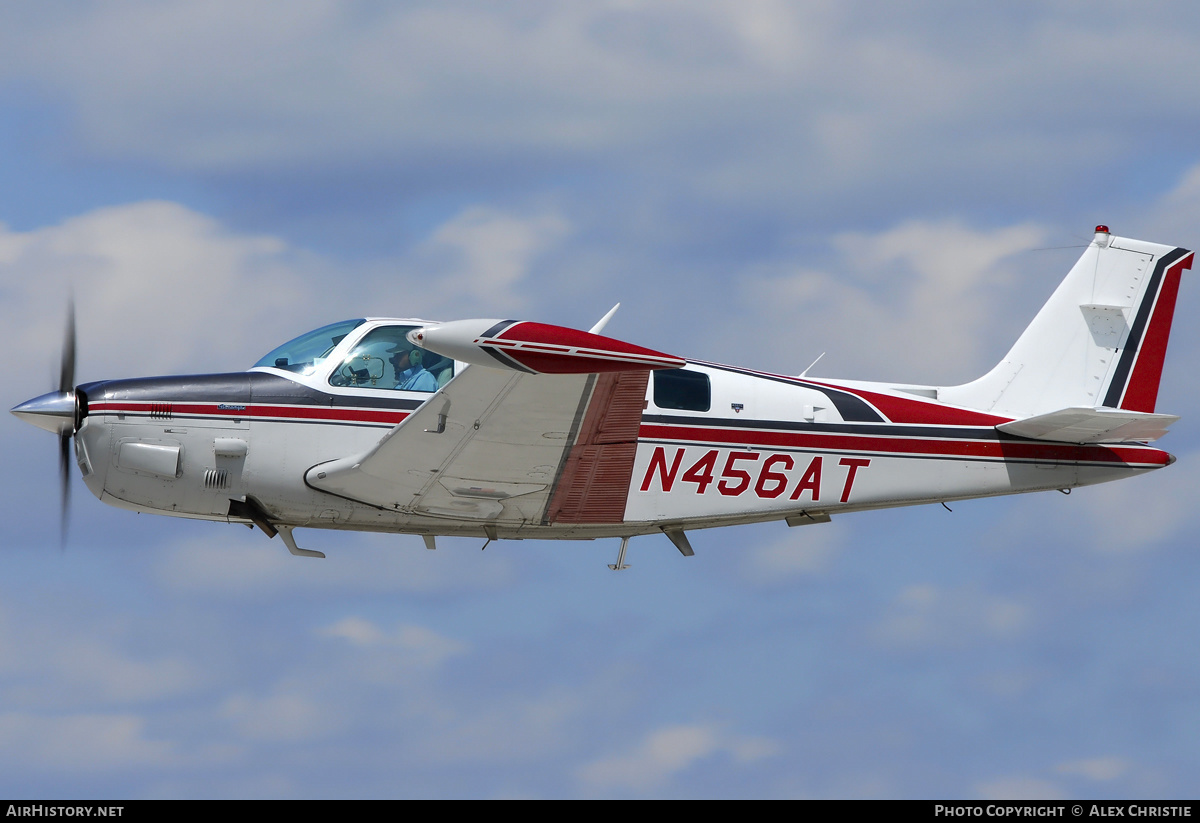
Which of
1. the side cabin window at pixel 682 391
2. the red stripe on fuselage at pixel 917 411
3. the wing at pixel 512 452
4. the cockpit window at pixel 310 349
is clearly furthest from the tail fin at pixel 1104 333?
the cockpit window at pixel 310 349

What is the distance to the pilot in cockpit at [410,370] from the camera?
14688mm

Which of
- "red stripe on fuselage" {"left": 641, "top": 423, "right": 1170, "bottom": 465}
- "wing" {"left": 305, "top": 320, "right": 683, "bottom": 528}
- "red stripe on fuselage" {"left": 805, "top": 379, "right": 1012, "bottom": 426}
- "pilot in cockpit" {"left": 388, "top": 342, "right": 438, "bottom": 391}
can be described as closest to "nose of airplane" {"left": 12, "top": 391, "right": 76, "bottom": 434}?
"wing" {"left": 305, "top": 320, "right": 683, "bottom": 528}

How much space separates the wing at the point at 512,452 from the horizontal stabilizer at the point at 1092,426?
494cm

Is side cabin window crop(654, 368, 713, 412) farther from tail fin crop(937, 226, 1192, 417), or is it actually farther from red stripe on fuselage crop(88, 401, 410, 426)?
tail fin crop(937, 226, 1192, 417)

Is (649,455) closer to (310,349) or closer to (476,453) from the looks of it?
(476,453)

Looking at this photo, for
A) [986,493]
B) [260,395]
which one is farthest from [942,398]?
[260,395]

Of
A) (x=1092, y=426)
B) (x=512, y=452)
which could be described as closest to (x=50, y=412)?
(x=512, y=452)

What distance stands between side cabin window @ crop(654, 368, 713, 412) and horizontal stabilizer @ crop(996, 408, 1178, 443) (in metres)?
3.68

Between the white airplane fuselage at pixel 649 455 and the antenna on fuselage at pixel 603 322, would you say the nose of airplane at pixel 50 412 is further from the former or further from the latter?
the antenna on fuselage at pixel 603 322

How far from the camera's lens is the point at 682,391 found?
15.2 m

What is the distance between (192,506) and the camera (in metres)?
14.7

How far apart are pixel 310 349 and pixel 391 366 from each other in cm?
95

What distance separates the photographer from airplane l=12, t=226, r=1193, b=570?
13.8 metres
